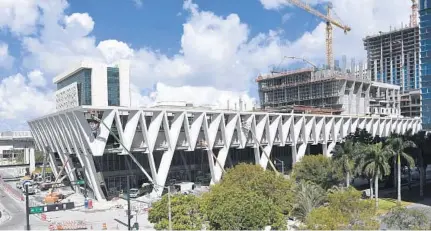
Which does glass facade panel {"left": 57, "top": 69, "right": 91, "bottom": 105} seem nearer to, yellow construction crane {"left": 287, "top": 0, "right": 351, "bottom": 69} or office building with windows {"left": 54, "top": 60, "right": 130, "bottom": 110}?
office building with windows {"left": 54, "top": 60, "right": 130, "bottom": 110}

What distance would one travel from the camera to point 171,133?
77875mm

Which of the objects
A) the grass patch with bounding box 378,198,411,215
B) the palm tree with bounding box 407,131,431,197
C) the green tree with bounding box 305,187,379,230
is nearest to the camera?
the green tree with bounding box 305,187,379,230

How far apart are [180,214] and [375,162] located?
33776mm

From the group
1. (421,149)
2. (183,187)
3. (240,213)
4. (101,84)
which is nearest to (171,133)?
(183,187)

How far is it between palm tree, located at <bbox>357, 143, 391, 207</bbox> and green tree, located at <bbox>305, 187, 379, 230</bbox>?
2279 centimetres

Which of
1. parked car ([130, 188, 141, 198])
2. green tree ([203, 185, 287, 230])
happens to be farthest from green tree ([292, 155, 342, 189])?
green tree ([203, 185, 287, 230])

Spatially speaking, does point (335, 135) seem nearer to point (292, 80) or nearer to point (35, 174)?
point (292, 80)

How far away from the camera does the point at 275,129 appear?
95688mm

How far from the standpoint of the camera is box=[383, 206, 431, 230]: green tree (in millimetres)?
29909

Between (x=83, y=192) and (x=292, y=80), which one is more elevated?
(x=292, y=80)

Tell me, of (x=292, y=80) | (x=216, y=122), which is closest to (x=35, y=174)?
(x=216, y=122)

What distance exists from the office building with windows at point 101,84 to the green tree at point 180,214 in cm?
13611

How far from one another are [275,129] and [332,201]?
57916 mm

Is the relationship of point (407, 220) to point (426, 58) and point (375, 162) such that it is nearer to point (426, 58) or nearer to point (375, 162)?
point (375, 162)
